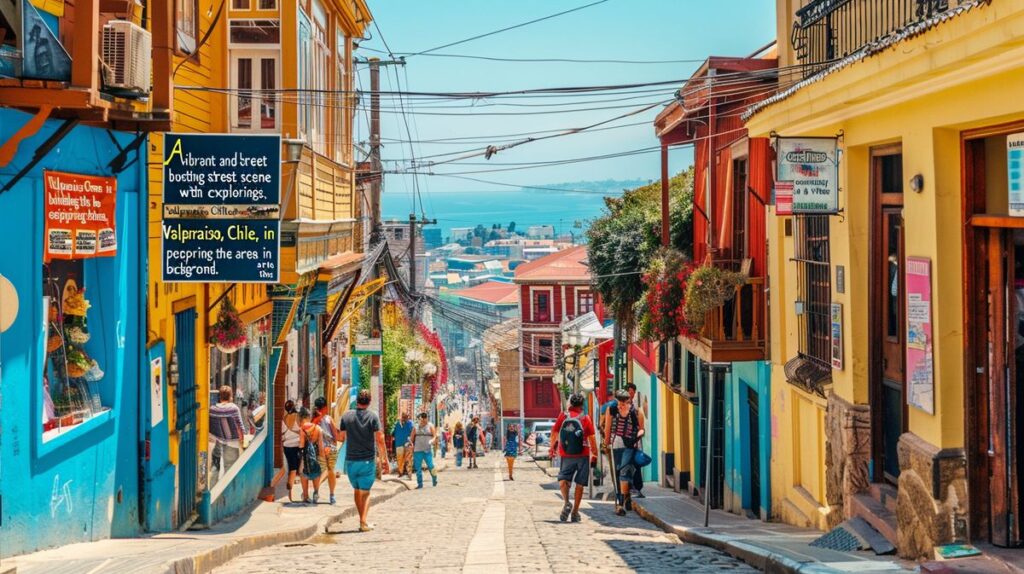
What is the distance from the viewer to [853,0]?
39.9 ft

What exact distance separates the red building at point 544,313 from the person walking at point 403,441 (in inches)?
1708

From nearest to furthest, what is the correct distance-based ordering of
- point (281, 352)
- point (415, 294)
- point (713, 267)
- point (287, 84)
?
point (287, 84) → point (713, 267) → point (281, 352) → point (415, 294)

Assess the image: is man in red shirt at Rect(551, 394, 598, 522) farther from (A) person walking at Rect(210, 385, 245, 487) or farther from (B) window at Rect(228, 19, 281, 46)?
(B) window at Rect(228, 19, 281, 46)

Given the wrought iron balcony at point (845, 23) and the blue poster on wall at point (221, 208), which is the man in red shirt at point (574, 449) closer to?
the blue poster on wall at point (221, 208)

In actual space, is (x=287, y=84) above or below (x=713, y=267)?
above

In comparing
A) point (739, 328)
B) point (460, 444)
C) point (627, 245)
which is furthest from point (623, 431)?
point (460, 444)

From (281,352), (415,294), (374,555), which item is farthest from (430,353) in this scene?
(374,555)

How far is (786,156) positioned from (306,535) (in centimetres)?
710

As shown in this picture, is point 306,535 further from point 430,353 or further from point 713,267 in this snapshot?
point 430,353

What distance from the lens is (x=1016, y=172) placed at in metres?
7.71

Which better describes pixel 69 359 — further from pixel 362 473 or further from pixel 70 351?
pixel 362 473

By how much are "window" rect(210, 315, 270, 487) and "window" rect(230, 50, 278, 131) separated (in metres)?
2.76

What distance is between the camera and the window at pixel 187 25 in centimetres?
1289

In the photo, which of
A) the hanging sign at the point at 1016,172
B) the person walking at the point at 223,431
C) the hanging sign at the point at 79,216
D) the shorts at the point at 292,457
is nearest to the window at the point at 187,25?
the hanging sign at the point at 79,216
